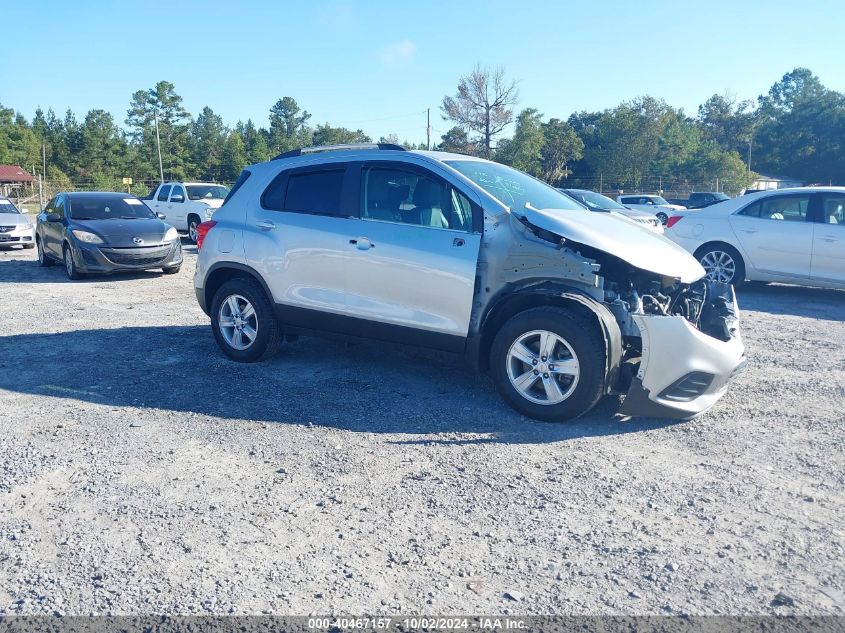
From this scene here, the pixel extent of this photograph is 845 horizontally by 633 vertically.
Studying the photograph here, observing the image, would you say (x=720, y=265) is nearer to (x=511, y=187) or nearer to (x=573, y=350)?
(x=511, y=187)

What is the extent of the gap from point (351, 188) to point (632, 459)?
3145 mm

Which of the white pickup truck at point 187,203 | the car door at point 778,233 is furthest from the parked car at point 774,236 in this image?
the white pickup truck at point 187,203

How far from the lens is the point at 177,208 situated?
21219 mm

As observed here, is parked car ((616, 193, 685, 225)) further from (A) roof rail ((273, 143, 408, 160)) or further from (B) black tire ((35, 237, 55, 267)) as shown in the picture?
(A) roof rail ((273, 143, 408, 160))

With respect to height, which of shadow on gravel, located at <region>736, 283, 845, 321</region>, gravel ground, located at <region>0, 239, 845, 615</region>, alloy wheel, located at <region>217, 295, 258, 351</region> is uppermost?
shadow on gravel, located at <region>736, 283, 845, 321</region>

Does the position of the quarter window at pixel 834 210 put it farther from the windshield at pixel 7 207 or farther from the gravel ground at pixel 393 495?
the windshield at pixel 7 207

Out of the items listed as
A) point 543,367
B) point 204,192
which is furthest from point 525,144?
point 543,367

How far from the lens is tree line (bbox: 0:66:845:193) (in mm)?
55312

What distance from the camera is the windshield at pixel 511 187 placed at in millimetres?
5645

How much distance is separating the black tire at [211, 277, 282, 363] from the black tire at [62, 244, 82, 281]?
7035mm

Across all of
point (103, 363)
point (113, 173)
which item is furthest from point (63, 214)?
point (113, 173)

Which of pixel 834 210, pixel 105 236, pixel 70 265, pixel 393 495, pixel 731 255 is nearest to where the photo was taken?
pixel 393 495

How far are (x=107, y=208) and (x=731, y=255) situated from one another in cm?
1105

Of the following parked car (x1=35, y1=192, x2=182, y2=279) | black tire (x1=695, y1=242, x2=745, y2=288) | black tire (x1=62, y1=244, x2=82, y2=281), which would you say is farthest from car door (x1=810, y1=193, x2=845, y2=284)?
black tire (x1=62, y1=244, x2=82, y2=281)
